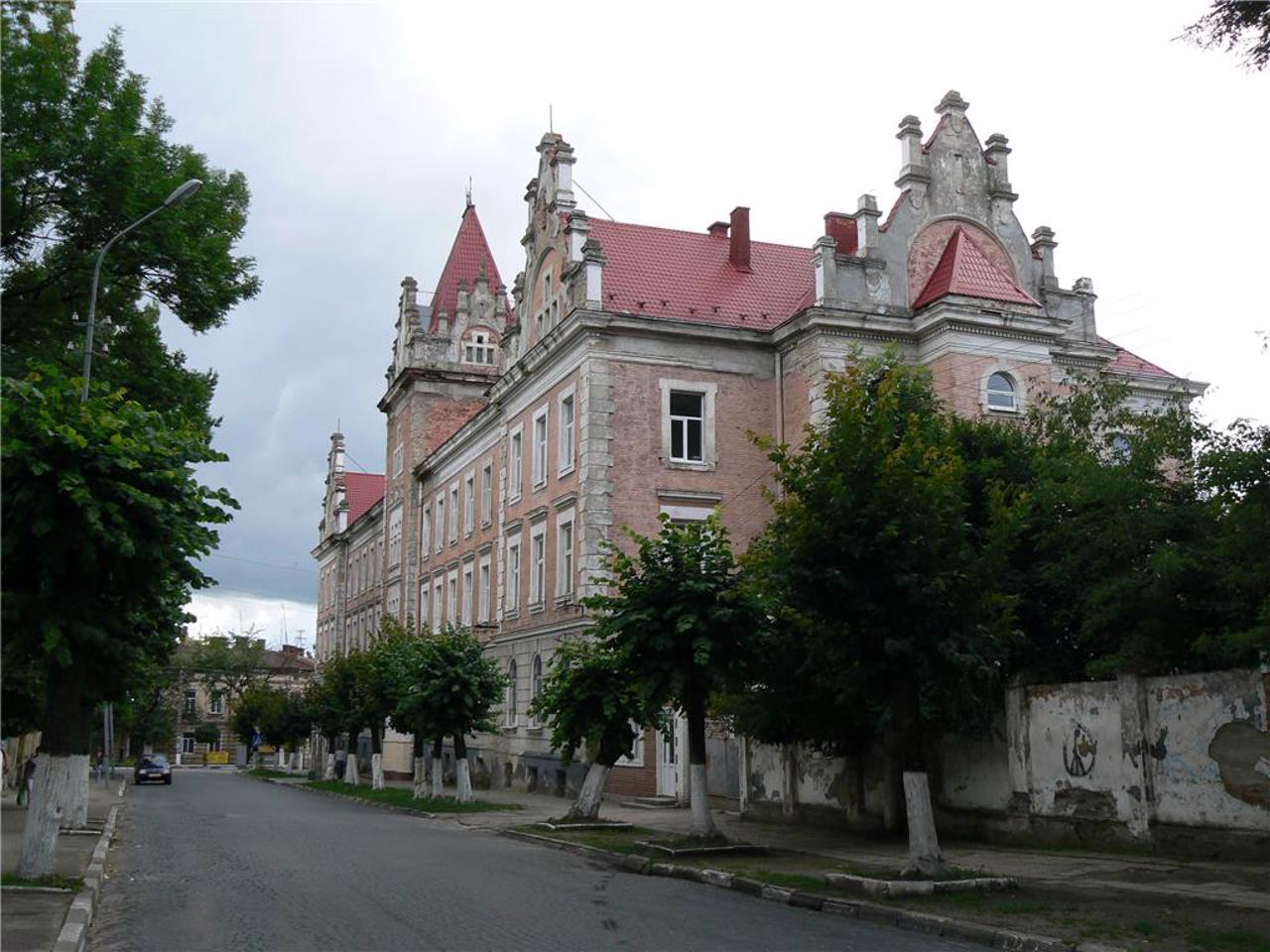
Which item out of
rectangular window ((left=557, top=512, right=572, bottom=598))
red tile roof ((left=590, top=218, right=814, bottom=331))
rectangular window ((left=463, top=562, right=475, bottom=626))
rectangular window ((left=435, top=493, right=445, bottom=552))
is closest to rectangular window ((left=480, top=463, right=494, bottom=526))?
rectangular window ((left=463, top=562, right=475, bottom=626))

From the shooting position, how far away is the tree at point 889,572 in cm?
1565

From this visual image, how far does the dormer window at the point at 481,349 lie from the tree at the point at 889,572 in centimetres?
4427

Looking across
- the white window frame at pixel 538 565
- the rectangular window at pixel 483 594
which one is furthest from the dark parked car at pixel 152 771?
the white window frame at pixel 538 565

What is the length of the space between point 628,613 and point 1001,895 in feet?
27.6

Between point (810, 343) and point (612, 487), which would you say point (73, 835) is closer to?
point (612, 487)

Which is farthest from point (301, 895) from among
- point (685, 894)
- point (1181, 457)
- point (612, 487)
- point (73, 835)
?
point (612, 487)

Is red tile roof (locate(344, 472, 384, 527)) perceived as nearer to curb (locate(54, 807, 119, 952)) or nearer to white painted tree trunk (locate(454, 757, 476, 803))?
white painted tree trunk (locate(454, 757, 476, 803))

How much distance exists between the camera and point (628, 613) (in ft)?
68.3

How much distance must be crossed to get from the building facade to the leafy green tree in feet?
39.5

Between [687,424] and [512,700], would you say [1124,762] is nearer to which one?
[687,424]

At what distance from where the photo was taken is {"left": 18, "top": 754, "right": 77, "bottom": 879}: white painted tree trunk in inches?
560

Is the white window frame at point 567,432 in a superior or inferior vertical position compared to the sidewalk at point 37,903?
superior

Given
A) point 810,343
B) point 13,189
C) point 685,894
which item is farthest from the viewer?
point 810,343

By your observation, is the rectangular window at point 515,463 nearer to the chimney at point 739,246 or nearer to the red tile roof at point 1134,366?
the chimney at point 739,246
